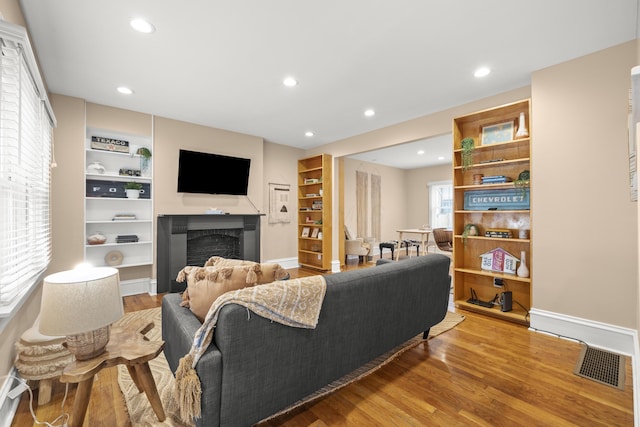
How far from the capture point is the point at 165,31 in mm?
2266

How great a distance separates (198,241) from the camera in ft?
15.2

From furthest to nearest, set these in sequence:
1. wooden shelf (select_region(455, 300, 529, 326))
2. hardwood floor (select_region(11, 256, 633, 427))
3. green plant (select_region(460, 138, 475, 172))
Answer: green plant (select_region(460, 138, 475, 172)), wooden shelf (select_region(455, 300, 529, 326)), hardwood floor (select_region(11, 256, 633, 427))

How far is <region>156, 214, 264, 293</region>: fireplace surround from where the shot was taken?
418 centimetres

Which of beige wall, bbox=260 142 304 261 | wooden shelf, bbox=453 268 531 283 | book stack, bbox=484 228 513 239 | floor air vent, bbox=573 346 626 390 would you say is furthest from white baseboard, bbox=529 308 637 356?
beige wall, bbox=260 142 304 261

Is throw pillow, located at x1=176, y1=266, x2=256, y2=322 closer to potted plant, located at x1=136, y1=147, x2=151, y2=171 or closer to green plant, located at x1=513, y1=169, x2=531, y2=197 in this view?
green plant, located at x1=513, y1=169, x2=531, y2=197

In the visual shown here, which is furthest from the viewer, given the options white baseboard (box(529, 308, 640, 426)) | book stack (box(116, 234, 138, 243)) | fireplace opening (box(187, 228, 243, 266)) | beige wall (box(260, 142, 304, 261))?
beige wall (box(260, 142, 304, 261))

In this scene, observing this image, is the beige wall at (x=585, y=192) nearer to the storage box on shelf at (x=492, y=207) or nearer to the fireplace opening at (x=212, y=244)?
the storage box on shelf at (x=492, y=207)

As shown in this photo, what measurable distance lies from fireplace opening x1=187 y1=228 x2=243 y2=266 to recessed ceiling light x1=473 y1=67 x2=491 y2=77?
13.3 feet

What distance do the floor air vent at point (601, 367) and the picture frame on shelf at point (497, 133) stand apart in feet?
7.38

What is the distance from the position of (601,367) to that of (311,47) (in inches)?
139

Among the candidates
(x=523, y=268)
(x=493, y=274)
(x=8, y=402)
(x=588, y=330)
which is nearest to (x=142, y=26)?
(x=8, y=402)

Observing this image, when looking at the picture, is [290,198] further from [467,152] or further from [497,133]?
[497,133]

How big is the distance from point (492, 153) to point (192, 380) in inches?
149

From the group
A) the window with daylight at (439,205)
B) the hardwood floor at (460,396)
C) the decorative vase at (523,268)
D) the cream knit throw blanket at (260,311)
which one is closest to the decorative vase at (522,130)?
the decorative vase at (523,268)
